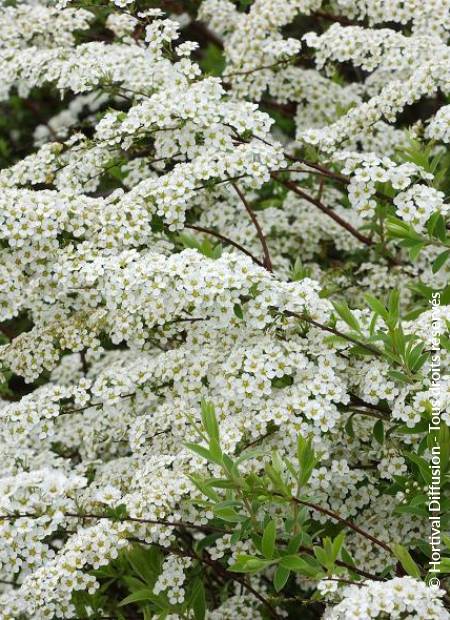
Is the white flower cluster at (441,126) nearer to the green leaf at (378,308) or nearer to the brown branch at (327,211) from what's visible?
the brown branch at (327,211)

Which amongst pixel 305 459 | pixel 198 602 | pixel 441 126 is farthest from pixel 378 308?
pixel 198 602

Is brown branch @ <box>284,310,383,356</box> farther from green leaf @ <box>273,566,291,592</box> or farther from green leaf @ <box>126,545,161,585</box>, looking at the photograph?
green leaf @ <box>126,545,161,585</box>

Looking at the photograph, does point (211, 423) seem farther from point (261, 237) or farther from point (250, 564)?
point (261, 237)

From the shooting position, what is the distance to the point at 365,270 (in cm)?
507

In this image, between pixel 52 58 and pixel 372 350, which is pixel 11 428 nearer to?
pixel 372 350

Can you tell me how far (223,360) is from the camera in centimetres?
376

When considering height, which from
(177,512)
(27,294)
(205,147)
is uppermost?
(205,147)

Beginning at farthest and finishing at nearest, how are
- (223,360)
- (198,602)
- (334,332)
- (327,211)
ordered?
1. (327,211)
2. (223,360)
3. (198,602)
4. (334,332)

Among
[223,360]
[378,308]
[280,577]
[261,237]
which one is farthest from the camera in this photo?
[261,237]

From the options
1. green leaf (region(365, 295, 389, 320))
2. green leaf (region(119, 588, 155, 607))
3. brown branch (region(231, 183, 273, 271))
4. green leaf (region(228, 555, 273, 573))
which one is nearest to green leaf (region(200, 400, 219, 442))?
green leaf (region(228, 555, 273, 573))

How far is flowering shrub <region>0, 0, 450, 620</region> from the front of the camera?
3297 millimetres

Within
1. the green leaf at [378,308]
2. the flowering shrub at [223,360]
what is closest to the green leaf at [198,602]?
the flowering shrub at [223,360]

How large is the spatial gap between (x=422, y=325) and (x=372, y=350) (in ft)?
0.87

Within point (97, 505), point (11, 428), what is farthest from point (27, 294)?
point (97, 505)
